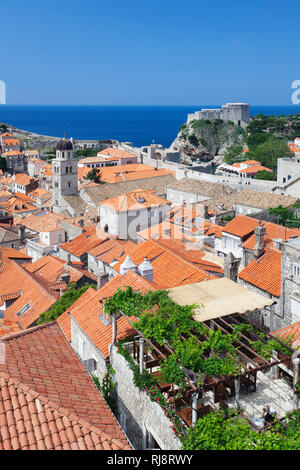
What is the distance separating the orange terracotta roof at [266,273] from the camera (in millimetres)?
17406

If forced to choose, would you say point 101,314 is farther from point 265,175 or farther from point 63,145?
→ point 265,175

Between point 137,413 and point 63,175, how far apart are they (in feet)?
152

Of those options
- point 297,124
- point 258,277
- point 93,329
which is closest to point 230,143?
point 297,124

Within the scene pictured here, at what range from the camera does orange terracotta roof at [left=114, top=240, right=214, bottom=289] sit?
17391mm

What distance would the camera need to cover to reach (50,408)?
7301mm

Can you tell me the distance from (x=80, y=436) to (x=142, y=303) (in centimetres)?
417

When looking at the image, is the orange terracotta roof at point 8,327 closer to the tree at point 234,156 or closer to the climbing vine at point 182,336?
the climbing vine at point 182,336

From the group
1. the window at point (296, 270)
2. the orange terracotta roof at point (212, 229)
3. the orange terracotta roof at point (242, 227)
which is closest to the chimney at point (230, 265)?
the window at point (296, 270)

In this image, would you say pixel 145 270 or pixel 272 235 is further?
pixel 272 235

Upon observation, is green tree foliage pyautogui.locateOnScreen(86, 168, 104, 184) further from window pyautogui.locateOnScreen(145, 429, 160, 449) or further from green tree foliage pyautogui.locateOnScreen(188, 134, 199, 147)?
window pyautogui.locateOnScreen(145, 429, 160, 449)

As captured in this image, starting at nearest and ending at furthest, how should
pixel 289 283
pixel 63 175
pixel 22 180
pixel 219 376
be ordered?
1. pixel 219 376
2. pixel 289 283
3. pixel 63 175
4. pixel 22 180

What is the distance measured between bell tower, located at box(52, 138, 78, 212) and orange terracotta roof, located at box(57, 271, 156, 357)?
4078cm

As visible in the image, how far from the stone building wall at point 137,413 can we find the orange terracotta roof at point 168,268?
593cm

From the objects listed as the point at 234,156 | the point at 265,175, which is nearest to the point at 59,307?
the point at 265,175
